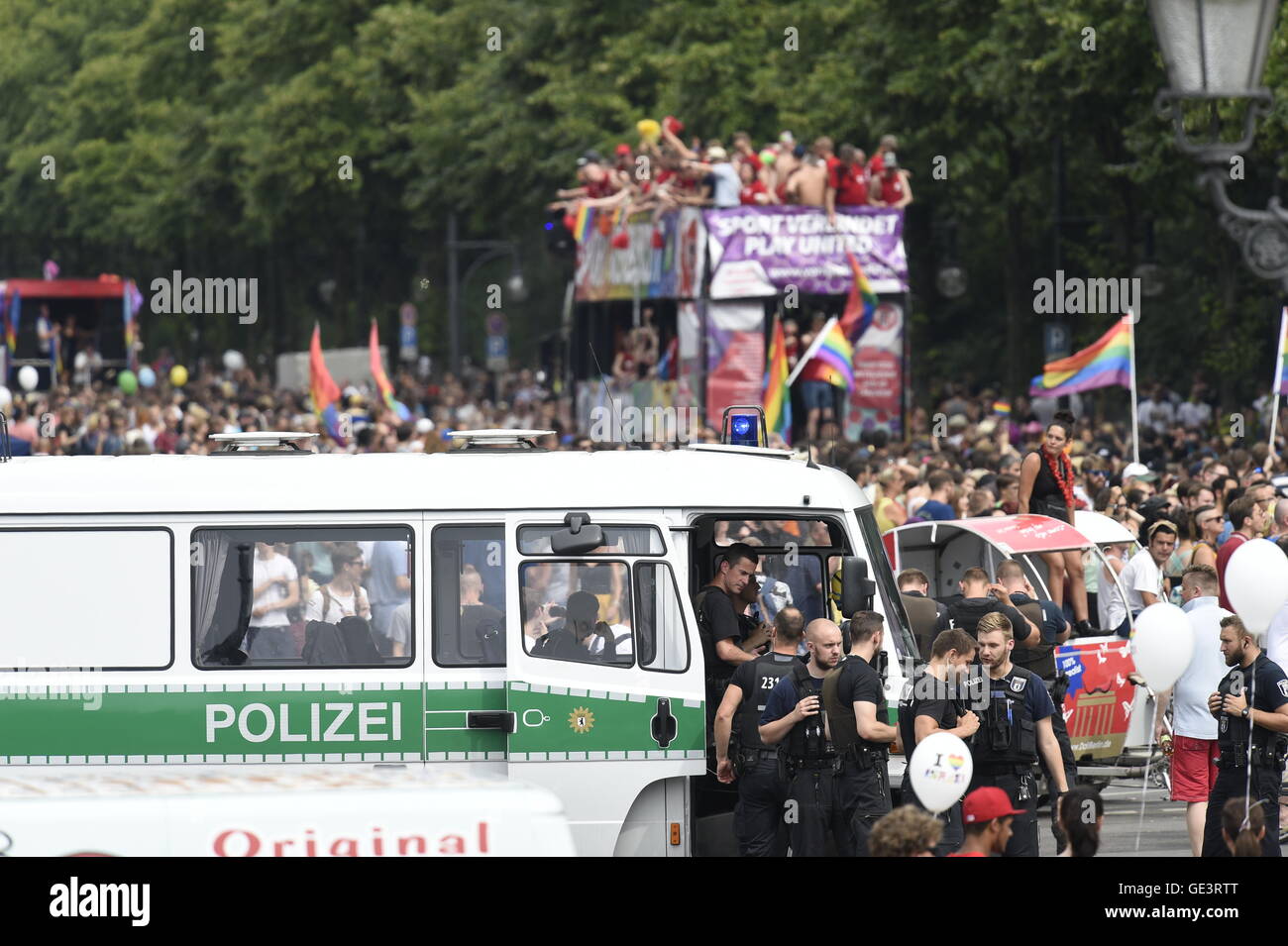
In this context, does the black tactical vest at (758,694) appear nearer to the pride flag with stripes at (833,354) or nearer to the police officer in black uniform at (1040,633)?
the police officer in black uniform at (1040,633)

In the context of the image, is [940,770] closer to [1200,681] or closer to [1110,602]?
[1200,681]

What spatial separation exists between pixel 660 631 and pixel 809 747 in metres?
0.86

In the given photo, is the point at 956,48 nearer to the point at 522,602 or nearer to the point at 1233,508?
the point at 1233,508

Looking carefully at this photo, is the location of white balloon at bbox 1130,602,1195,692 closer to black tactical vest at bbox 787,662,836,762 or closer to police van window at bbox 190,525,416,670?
black tactical vest at bbox 787,662,836,762

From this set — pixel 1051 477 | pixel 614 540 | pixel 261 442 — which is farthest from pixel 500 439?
pixel 1051 477

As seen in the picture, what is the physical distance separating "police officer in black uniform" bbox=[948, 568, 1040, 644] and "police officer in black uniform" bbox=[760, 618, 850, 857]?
193 cm

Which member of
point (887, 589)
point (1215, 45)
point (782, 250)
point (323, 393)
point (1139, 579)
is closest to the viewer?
point (1215, 45)

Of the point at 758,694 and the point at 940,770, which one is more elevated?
the point at 758,694

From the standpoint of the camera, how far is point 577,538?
10227 mm

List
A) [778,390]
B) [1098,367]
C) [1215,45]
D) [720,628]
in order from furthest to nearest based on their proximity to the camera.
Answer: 1. [778,390]
2. [1098,367]
3. [720,628]
4. [1215,45]

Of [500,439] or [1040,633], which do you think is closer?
[500,439]

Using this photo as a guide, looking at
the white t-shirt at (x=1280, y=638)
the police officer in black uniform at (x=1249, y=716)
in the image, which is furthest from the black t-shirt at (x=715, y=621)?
the white t-shirt at (x=1280, y=638)
